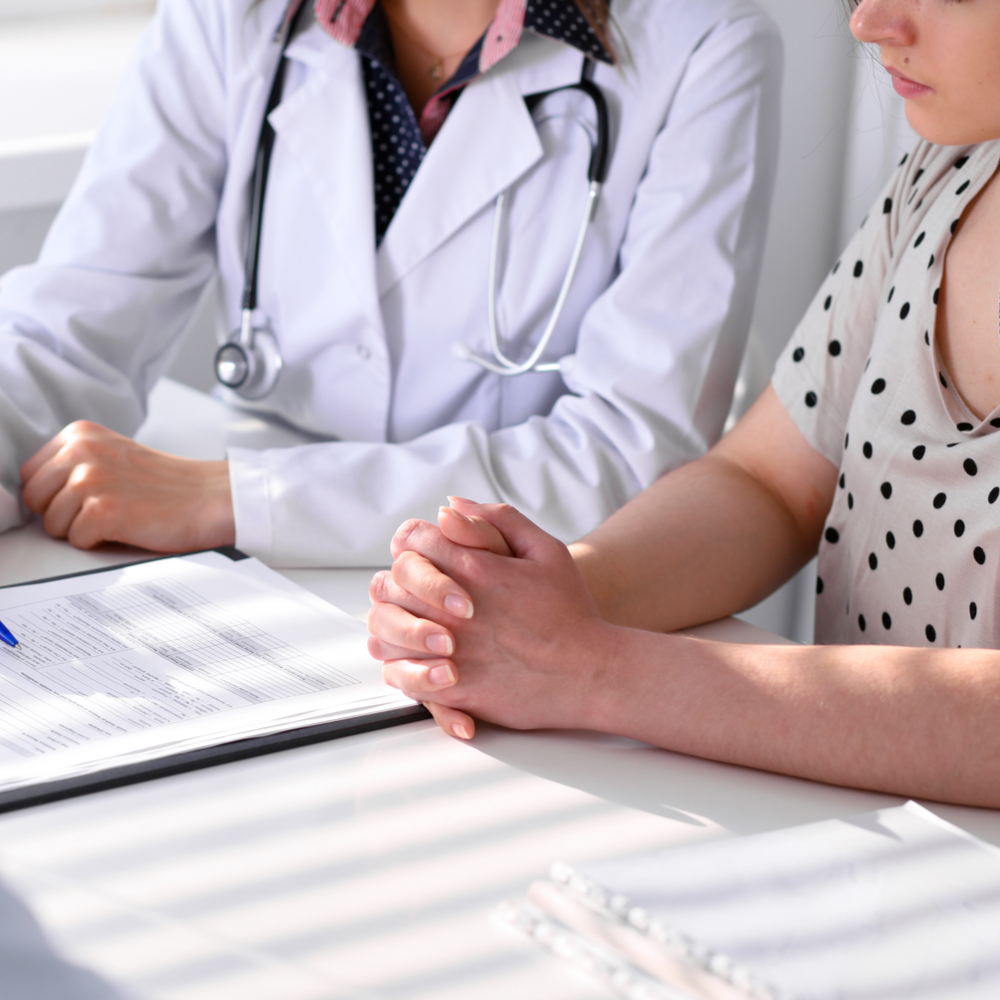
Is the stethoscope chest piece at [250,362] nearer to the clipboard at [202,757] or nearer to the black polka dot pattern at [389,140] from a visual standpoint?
the black polka dot pattern at [389,140]

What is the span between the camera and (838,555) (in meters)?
1.04

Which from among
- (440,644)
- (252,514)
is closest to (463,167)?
(252,514)

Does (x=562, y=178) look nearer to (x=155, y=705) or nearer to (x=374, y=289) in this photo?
(x=374, y=289)

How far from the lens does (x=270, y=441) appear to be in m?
1.38

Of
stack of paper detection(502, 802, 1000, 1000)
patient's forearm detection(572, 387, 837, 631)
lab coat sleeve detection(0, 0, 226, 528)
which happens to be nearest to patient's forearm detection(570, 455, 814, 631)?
patient's forearm detection(572, 387, 837, 631)

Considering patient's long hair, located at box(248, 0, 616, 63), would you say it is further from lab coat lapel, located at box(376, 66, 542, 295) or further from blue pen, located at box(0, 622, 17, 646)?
blue pen, located at box(0, 622, 17, 646)

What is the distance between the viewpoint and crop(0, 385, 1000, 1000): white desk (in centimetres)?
56

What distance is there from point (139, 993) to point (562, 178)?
0.98 m

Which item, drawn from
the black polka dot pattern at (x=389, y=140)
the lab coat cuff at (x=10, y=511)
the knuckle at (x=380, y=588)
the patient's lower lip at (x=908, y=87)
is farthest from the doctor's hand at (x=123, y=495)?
the patient's lower lip at (x=908, y=87)

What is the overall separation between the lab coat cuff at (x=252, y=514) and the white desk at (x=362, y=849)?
343 millimetres

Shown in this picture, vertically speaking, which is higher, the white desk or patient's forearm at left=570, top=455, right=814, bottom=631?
patient's forearm at left=570, top=455, right=814, bottom=631

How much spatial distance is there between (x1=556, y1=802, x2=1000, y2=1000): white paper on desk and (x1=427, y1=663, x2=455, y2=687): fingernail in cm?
20

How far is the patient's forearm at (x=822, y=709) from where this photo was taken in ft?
2.33

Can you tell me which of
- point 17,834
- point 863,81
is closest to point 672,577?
point 17,834
